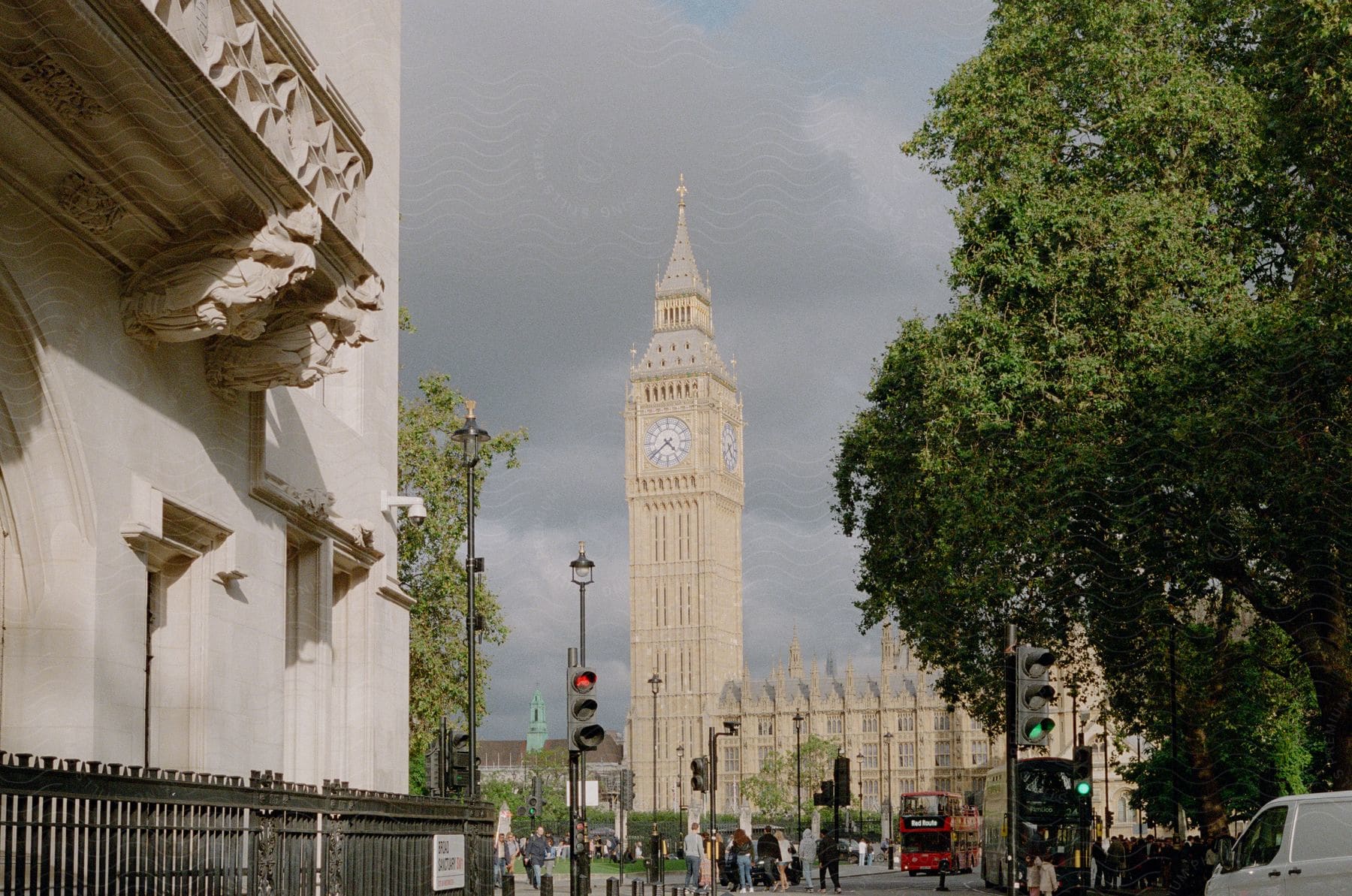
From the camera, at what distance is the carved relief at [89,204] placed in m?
9.40

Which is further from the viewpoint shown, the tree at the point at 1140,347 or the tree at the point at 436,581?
the tree at the point at 436,581

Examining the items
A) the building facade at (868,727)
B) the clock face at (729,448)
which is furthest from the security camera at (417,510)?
the clock face at (729,448)

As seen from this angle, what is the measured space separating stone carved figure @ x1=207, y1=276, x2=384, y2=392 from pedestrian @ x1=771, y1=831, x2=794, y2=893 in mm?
34090

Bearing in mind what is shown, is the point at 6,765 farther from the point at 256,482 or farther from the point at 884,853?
the point at 884,853

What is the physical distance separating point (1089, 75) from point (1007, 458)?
782 centimetres

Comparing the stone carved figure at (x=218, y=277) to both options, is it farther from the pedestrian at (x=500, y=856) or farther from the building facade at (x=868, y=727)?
the building facade at (x=868, y=727)

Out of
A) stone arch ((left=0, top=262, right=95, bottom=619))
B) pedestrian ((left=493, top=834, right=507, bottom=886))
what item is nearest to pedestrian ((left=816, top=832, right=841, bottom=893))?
pedestrian ((left=493, top=834, right=507, bottom=886))

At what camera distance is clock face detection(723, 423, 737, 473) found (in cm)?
16525

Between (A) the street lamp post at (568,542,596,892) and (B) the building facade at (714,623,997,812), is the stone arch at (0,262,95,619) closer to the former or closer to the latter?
(A) the street lamp post at (568,542,596,892)

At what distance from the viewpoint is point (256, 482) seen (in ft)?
42.4

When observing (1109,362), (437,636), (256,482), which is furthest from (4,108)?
(437,636)

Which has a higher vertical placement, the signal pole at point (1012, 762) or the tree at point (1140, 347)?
the tree at point (1140, 347)

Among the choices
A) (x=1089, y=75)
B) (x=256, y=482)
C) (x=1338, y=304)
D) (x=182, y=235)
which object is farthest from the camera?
(x=1089, y=75)

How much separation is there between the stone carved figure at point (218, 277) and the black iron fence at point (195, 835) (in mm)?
3001
